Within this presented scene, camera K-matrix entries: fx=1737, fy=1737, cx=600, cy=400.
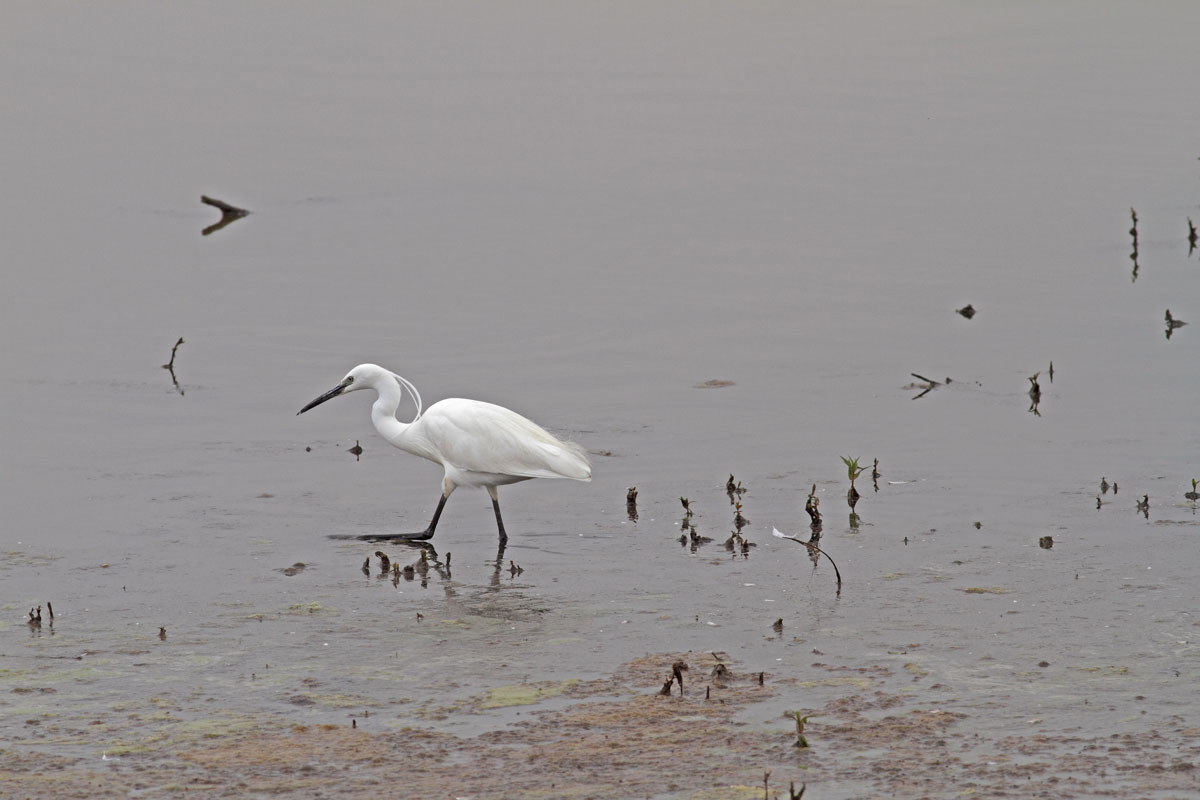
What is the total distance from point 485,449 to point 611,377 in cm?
378

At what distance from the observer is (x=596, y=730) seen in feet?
22.0

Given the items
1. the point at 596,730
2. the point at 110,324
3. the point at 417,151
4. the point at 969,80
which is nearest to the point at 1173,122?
the point at 969,80

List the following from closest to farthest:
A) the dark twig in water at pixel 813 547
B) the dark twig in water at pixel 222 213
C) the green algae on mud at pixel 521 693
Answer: the green algae on mud at pixel 521 693, the dark twig in water at pixel 813 547, the dark twig in water at pixel 222 213

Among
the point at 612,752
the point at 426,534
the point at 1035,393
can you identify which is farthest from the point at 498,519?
the point at 1035,393

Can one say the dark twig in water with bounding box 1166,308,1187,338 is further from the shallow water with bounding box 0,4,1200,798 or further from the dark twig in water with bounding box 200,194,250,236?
the dark twig in water with bounding box 200,194,250,236

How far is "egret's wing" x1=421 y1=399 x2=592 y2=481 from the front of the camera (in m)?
10.2

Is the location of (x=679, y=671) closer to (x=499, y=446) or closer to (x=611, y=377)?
(x=499, y=446)

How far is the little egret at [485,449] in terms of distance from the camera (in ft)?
33.4

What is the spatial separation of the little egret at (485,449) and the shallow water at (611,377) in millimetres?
306

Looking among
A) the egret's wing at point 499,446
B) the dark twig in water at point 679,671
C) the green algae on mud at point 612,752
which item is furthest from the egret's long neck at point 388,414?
the dark twig in water at point 679,671

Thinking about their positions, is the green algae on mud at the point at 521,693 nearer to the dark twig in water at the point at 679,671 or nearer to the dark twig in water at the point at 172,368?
the dark twig in water at the point at 679,671

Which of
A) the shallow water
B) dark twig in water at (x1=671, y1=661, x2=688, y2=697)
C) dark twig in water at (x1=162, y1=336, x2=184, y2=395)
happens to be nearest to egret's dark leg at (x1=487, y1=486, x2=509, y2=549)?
the shallow water

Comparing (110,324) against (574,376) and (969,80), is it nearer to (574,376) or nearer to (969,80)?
(574,376)

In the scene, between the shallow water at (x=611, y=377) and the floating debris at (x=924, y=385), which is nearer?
the shallow water at (x=611, y=377)
